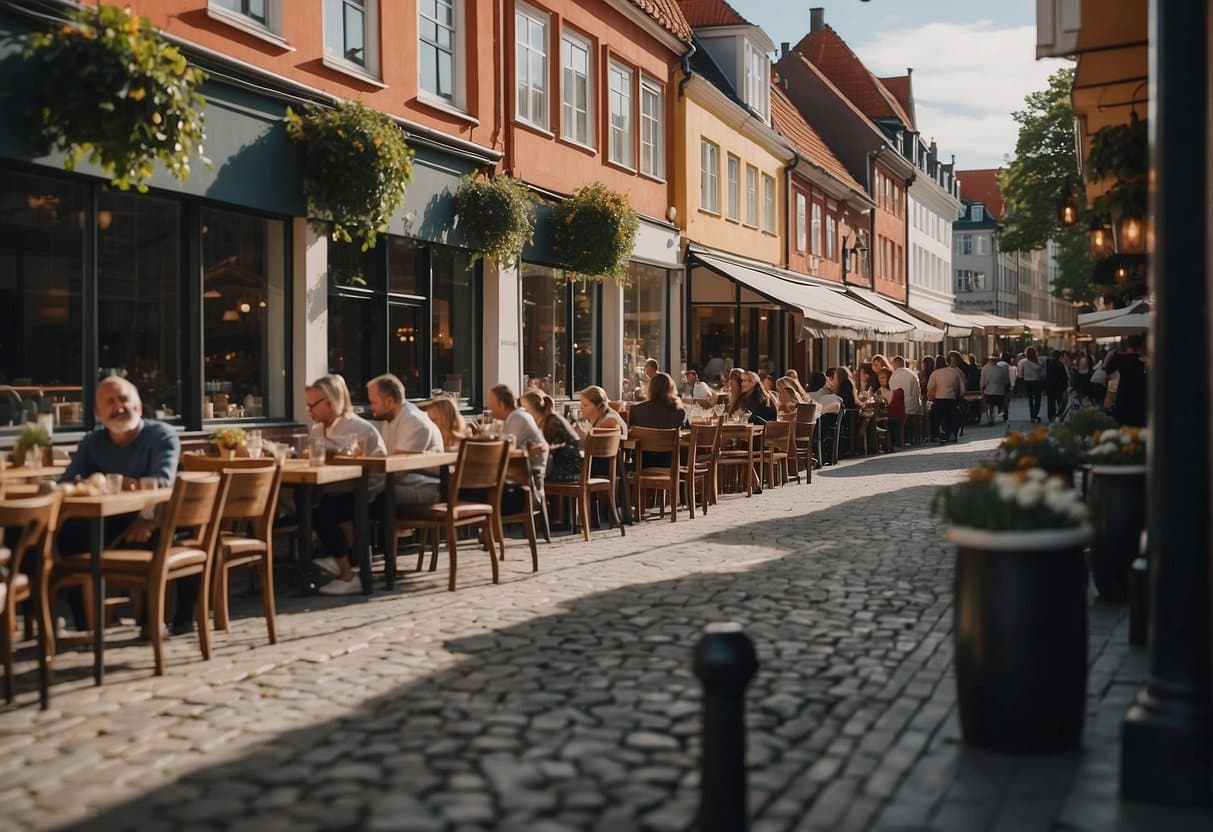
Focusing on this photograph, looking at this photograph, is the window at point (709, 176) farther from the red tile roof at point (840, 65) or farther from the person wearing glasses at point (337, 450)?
the red tile roof at point (840, 65)

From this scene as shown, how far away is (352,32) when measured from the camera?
1409 cm

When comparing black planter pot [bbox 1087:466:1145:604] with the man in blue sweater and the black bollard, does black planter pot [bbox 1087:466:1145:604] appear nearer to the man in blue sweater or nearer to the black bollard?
the black bollard

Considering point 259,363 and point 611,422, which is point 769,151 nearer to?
point 611,422

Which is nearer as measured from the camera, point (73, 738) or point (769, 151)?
point (73, 738)

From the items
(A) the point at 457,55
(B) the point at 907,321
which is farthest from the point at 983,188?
(A) the point at 457,55

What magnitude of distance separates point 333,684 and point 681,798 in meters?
2.53

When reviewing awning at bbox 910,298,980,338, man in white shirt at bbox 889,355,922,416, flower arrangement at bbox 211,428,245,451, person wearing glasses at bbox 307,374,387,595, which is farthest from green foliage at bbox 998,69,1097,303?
flower arrangement at bbox 211,428,245,451

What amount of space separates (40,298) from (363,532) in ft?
9.04

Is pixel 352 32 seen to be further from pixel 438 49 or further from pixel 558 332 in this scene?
pixel 558 332

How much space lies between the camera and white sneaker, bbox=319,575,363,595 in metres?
10.2

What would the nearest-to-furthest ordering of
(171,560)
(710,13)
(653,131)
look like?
(171,560)
(653,131)
(710,13)

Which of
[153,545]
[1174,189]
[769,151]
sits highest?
[769,151]

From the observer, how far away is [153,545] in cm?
855

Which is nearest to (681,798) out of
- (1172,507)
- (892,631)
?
(1172,507)
